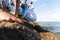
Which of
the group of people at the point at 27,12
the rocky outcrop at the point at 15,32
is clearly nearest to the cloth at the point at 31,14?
the group of people at the point at 27,12

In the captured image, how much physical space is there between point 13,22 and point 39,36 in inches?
23.1

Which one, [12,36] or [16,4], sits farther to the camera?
[16,4]

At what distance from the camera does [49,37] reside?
485 cm

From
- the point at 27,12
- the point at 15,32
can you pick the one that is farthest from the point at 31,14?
the point at 15,32

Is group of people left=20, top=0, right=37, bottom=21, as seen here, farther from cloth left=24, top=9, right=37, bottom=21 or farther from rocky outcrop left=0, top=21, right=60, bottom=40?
rocky outcrop left=0, top=21, right=60, bottom=40

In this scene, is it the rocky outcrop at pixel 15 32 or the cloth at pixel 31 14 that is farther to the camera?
the cloth at pixel 31 14

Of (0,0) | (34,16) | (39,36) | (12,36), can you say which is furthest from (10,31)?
(34,16)

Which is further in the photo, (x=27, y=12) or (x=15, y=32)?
(x=27, y=12)

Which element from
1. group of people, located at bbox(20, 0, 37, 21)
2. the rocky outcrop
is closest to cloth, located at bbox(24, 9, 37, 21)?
group of people, located at bbox(20, 0, 37, 21)

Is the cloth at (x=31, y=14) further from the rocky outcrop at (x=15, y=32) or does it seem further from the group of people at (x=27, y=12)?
the rocky outcrop at (x=15, y=32)

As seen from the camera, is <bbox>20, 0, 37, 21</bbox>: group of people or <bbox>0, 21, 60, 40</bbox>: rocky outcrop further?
<bbox>20, 0, 37, 21</bbox>: group of people

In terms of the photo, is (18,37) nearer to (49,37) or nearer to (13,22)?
(13,22)

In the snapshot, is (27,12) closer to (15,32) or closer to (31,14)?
(31,14)

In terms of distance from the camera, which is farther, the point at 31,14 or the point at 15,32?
the point at 31,14
